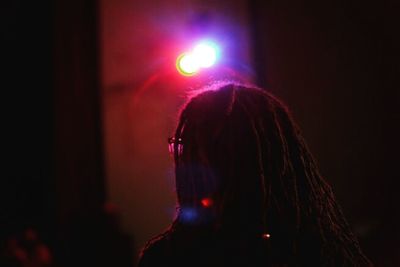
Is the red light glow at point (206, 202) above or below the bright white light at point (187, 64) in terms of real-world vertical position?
below

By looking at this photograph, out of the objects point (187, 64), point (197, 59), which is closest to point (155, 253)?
point (197, 59)

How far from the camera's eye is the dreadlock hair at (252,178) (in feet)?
4.86

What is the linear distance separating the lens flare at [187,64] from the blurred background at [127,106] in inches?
4.2

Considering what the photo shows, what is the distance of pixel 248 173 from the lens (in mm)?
1513

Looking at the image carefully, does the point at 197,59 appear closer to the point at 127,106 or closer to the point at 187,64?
the point at 187,64

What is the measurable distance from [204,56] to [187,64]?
9.2 inches

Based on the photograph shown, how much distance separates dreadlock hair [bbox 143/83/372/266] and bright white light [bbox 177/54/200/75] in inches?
166

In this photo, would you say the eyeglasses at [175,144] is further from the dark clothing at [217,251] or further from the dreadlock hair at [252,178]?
the dark clothing at [217,251]

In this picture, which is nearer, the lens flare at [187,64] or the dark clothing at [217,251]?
the dark clothing at [217,251]

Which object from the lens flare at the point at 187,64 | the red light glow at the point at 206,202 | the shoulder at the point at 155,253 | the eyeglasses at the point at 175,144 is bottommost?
the shoulder at the point at 155,253

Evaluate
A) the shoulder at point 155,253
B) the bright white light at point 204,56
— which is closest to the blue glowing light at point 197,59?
the bright white light at point 204,56

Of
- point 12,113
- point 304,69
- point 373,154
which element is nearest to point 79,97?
point 12,113

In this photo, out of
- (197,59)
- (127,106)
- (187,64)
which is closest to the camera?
(197,59)

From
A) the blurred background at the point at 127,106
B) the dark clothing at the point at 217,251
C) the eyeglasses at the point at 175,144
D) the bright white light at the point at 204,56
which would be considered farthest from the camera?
the blurred background at the point at 127,106
